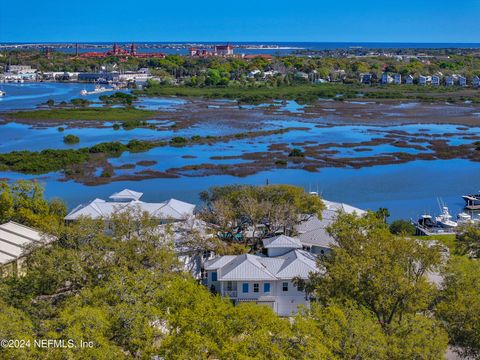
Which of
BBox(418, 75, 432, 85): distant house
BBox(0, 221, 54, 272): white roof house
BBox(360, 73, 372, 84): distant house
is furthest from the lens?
BBox(360, 73, 372, 84): distant house

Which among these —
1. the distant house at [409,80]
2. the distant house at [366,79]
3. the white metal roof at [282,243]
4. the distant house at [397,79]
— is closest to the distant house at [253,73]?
the distant house at [366,79]

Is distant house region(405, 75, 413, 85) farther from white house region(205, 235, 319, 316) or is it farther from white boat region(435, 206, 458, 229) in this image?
white house region(205, 235, 319, 316)

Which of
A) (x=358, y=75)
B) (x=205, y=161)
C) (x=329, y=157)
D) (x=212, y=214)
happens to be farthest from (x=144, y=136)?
(x=358, y=75)

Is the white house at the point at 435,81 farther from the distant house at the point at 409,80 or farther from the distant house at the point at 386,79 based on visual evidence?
the distant house at the point at 386,79

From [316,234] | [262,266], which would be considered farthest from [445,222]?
[262,266]

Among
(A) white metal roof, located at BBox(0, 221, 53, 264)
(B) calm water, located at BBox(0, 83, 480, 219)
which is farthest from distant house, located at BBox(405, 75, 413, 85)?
(A) white metal roof, located at BBox(0, 221, 53, 264)

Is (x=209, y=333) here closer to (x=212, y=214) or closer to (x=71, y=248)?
(x=71, y=248)
